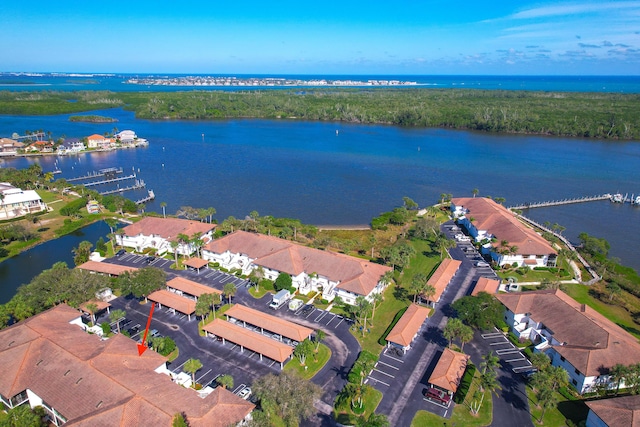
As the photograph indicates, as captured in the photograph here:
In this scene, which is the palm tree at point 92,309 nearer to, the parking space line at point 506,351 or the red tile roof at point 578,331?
the parking space line at point 506,351

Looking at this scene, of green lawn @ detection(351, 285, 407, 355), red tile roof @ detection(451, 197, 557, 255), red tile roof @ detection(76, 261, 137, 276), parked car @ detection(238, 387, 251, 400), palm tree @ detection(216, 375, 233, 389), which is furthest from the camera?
red tile roof @ detection(451, 197, 557, 255)

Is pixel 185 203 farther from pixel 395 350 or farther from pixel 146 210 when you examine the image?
pixel 395 350

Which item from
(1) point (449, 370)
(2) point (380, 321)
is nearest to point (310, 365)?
(2) point (380, 321)

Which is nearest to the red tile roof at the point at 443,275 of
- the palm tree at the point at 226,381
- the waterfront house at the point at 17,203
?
the palm tree at the point at 226,381

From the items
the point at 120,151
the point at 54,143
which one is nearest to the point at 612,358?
the point at 120,151

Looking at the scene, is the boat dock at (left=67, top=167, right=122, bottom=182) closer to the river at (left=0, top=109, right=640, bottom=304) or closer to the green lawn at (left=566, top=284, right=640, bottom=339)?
the river at (left=0, top=109, right=640, bottom=304)

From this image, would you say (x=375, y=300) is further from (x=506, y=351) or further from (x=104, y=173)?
(x=104, y=173)

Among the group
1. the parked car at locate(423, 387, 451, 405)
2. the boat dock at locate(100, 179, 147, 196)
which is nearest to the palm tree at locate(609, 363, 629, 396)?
the parked car at locate(423, 387, 451, 405)
